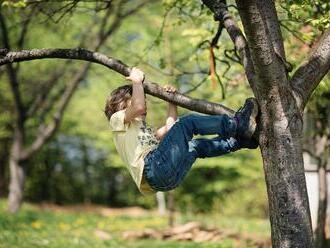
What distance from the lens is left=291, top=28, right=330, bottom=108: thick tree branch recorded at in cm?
488

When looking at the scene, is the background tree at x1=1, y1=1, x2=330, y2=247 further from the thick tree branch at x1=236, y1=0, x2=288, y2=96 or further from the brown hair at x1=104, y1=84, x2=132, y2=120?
the brown hair at x1=104, y1=84, x2=132, y2=120

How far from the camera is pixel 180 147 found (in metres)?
4.98

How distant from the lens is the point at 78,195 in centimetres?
3155

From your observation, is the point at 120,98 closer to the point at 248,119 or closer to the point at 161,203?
the point at 248,119

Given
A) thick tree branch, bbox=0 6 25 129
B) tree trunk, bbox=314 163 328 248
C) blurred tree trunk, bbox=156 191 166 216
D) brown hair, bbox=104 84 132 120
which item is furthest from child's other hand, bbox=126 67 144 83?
blurred tree trunk, bbox=156 191 166 216

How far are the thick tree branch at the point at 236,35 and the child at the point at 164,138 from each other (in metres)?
0.25

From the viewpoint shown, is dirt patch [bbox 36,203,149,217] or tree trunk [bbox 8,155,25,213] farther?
dirt patch [bbox 36,203,149,217]

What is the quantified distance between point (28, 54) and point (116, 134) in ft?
3.24

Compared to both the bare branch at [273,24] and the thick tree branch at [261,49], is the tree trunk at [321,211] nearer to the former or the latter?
the bare branch at [273,24]

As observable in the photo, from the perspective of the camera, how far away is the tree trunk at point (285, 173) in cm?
464

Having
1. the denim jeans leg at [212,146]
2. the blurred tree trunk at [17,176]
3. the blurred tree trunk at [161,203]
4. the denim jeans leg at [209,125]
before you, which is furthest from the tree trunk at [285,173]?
the blurred tree trunk at [161,203]

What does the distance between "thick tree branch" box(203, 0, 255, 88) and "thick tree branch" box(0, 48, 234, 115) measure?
362 millimetres

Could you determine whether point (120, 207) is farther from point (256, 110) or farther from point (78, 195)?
point (256, 110)

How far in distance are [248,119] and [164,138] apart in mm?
690
